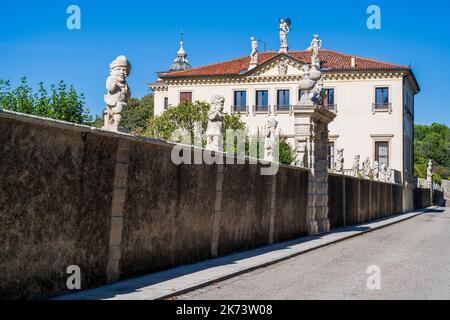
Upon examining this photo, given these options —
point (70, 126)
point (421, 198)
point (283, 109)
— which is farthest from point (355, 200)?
point (421, 198)

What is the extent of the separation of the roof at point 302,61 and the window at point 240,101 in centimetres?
181

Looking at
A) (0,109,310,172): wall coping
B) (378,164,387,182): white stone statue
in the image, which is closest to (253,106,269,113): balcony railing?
(378,164,387,182): white stone statue

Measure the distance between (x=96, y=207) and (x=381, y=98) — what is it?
49741 millimetres

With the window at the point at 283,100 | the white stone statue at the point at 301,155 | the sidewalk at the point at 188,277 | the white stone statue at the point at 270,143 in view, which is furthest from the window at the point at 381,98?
the sidewalk at the point at 188,277

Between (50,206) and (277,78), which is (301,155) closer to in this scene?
(50,206)

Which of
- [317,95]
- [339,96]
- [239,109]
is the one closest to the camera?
[317,95]

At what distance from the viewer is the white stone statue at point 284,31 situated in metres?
60.5

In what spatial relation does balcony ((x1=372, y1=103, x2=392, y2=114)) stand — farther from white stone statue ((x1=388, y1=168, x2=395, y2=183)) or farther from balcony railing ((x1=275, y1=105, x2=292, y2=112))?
white stone statue ((x1=388, y1=168, x2=395, y2=183))

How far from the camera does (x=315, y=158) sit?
2236 centimetres

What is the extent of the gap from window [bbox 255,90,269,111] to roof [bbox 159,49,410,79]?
2461 mm

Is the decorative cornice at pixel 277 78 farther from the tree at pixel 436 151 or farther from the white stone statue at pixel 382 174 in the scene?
the tree at pixel 436 151

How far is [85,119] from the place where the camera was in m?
37.6

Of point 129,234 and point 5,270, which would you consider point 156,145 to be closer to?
point 129,234
